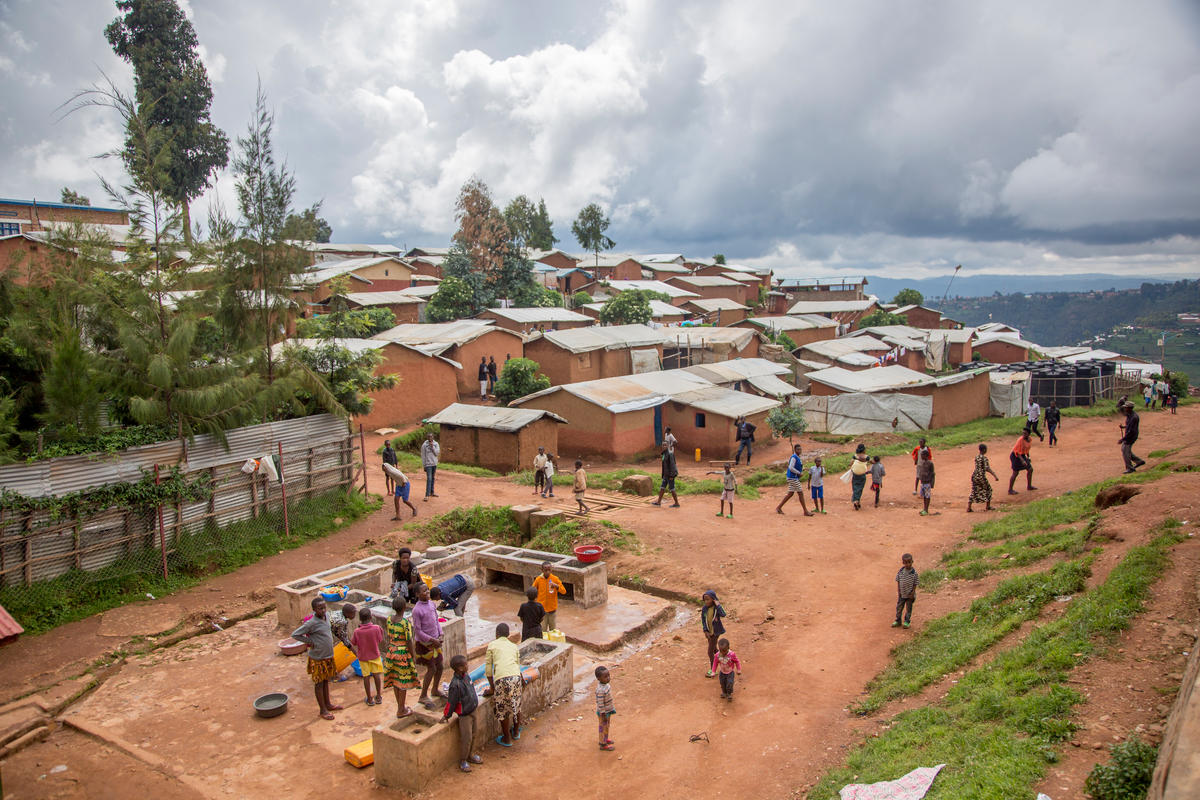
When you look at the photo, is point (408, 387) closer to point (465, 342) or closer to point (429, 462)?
point (465, 342)

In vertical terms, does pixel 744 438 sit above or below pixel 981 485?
below

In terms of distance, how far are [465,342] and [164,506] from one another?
18.6m

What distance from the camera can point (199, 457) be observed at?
1428 cm

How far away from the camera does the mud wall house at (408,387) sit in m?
26.0

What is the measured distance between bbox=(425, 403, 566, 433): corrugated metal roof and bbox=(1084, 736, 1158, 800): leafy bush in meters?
17.9

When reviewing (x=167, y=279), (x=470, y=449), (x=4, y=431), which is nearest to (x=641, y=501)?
(x=470, y=449)

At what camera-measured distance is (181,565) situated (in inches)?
529

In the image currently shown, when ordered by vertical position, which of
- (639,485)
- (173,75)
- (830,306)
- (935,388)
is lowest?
(639,485)

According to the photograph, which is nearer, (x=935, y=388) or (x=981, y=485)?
(x=981, y=485)

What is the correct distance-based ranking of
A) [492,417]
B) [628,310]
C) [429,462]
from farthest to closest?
[628,310] → [492,417] → [429,462]

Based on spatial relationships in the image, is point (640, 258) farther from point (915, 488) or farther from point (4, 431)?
point (4, 431)

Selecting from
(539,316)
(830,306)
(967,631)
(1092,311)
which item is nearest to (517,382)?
(539,316)

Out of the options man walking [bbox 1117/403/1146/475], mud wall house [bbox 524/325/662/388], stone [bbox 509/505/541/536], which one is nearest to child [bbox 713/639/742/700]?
stone [bbox 509/505/541/536]

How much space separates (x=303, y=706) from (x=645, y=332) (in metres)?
30.2
